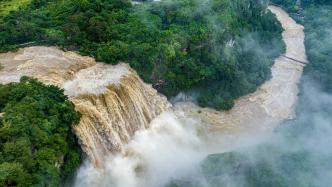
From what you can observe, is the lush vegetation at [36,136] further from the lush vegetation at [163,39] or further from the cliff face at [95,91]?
the lush vegetation at [163,39]

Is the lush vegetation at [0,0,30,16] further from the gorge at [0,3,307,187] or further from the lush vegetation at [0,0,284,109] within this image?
the gorge at [0,3,307,187]

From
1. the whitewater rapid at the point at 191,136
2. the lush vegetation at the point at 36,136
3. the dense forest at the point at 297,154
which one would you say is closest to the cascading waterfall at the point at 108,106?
the whitewater rapid at the point at 191,136

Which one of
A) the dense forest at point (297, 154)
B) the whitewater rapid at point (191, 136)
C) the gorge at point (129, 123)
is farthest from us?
the dense forest at point (297, 154)

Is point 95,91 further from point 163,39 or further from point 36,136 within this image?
point 163,39

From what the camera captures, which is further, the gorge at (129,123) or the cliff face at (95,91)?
the gorge at (129,123)

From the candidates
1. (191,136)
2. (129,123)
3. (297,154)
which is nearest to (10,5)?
(129,123)

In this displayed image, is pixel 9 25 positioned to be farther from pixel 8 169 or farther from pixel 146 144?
pixel 8 169

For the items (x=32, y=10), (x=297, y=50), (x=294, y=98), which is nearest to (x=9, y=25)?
(x=32, y=10)
